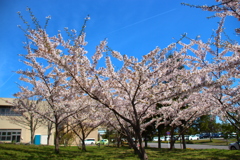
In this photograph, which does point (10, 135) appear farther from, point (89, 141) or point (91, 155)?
point (91, 155)

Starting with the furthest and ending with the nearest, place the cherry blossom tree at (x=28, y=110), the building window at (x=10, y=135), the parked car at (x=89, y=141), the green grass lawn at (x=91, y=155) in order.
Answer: the parked car at (x=89, y=141) < the building window at (x=10, y=135) < the cherry blossom tree at (x=28, y=110) < the green grass lawn at (x=91, y=155)

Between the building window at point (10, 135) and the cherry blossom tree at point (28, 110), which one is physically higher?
the cherry blossom tree at point (28, 110)

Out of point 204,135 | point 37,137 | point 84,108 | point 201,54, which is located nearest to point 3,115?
point 37,137

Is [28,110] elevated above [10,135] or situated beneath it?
elevated above

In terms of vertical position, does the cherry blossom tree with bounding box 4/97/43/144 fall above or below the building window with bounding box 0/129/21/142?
above

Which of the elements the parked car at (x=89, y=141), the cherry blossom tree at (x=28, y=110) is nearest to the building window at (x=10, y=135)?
the cherry blossom tree at (x=28, y=110)

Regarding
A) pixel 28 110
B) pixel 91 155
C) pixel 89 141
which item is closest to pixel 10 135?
pixel 89 141

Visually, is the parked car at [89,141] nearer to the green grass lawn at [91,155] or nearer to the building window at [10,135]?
the building window at [10,135]

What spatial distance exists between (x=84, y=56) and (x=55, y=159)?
4.91 m

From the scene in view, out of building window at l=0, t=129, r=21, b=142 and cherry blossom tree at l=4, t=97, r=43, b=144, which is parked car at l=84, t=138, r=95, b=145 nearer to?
building window at l=0, t=129, r=21, b=142

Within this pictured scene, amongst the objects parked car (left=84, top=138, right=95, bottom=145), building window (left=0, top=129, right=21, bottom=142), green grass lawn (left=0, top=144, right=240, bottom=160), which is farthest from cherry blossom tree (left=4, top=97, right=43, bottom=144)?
parked car (left=84, top=138, right=95, bottom=145)

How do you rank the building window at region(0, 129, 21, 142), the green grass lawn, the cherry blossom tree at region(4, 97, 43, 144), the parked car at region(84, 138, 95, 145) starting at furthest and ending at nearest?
1. the parked car at region(84, 138, 95, 145)
2. the building window at region(0, 129, 21, 142)
3. the cherry blossom tree at region(4, 97, 43, 144)
4. the green grass lawn

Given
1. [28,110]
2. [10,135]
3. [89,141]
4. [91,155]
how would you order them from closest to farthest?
1. [28,110]
2. [91,155]
3. [10,135]
4. [89,141]

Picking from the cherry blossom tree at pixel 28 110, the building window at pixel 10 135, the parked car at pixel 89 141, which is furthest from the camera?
the parked car at pixel 89 141
